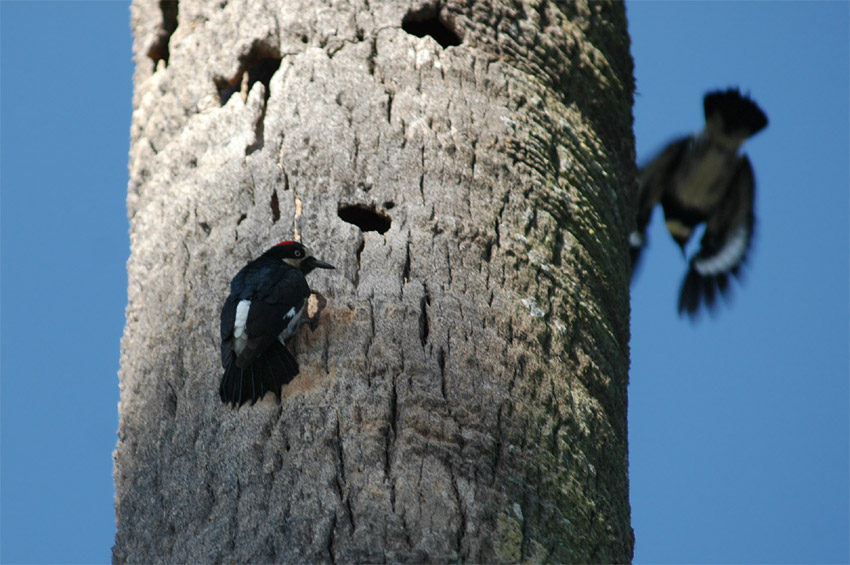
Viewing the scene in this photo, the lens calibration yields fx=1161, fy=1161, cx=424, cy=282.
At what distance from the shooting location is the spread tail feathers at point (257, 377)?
10.3 feet

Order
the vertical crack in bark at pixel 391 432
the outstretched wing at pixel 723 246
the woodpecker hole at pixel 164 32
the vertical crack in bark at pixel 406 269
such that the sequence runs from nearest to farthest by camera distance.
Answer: the vertical crack in bark at pixel 391 432 → the vertical crack in bark at pixel 406 269 → the woodpecker hole at pixel 164 32 → the outstretched wing at pixel 723 246

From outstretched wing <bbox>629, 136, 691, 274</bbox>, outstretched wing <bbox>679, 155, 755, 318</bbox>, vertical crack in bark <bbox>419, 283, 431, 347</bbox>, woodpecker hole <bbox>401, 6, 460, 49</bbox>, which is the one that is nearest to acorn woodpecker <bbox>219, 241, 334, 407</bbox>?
vertical crack in bark <bbox>419, 283, 431, 347</bbox>

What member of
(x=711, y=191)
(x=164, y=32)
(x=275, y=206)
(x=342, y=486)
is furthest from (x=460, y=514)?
(x=711, y=191)

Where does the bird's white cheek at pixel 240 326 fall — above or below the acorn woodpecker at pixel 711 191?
below

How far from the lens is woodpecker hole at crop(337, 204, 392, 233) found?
3.67 metres

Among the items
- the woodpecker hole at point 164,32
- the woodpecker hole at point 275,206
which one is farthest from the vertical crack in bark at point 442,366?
the woodpecker hole at point 164,32

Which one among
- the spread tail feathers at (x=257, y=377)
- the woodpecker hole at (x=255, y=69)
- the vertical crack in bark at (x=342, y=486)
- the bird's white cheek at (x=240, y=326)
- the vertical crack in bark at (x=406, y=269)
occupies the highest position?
the woodpecker hole at (x=255, y=69)

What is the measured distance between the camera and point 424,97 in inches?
155

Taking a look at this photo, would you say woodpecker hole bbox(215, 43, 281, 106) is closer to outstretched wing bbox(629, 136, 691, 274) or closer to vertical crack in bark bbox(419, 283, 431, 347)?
vertical crack in bark bbox(419, 283, 431, 347)

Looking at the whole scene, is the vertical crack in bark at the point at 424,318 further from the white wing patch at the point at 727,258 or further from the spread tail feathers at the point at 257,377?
the white wing patch at the point at 727,258

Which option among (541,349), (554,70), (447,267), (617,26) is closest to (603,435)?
(541,349)

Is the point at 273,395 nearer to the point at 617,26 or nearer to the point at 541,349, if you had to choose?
the point at 541,349

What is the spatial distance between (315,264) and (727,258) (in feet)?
11.8

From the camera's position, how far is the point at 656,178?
6676 millimetres
